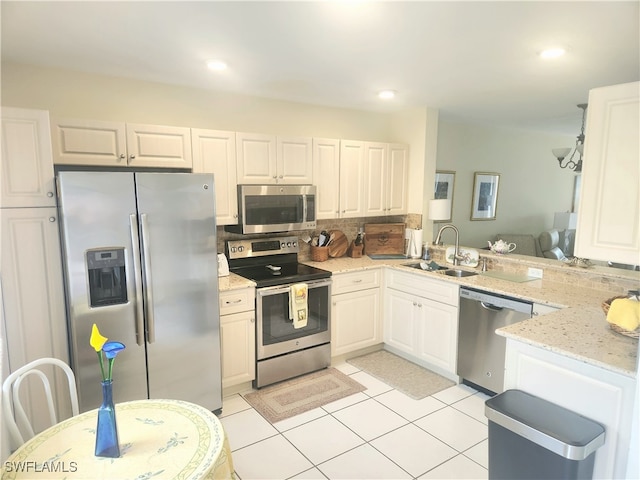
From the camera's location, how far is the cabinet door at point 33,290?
7.12 ft

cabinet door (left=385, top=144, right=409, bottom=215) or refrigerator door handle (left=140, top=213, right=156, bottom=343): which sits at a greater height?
cabinet door (left=385, top=144, right=409, bottom=215)

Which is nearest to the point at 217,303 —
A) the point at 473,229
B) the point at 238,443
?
the point at 238,443

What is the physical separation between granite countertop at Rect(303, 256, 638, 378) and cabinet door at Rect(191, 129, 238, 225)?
1.85 m

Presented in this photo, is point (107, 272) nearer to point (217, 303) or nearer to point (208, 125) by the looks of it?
point (217, 303)

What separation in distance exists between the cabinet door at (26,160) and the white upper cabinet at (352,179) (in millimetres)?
2404

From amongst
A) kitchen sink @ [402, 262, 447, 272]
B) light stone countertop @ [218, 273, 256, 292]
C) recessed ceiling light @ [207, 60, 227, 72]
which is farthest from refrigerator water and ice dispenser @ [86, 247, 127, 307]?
kitchen sink @ [402, 262, 447, 272]

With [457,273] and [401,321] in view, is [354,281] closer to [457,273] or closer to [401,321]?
[401,321]

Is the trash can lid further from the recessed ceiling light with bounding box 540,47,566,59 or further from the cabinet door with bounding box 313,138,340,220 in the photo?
the cabinet door with bounding box 313,138,340,220

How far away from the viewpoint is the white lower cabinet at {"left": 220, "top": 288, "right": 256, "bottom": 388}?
295 cm

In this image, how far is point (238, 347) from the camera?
9.94 feet

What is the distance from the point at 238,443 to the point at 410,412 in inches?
48.8

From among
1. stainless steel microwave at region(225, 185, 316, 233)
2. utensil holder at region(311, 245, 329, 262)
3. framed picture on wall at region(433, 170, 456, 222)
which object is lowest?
utensil holder at region(311, 245, 329, 262)

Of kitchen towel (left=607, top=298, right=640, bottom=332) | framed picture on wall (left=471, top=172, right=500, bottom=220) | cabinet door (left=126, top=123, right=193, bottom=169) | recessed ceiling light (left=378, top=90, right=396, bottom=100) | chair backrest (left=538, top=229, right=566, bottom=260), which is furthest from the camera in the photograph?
chair backrest (left=538, top=229, right=566, bottom=260)

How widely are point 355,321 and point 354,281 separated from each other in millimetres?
385
